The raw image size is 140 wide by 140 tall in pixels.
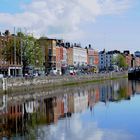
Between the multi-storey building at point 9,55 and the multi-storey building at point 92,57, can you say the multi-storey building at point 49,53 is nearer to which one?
the multi-storey building at point 9,55

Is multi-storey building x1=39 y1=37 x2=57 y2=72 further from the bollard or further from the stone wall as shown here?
the bollard

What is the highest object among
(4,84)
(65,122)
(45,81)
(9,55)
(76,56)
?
(76,56)

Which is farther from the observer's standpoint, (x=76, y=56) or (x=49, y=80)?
(x=76, y=56)

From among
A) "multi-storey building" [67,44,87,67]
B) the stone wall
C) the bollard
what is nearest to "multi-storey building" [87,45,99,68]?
"multi-storey building" [67,44,87,67]

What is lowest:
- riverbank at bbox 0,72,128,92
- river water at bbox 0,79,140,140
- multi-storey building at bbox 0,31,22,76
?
river water at bbox 0,79,140,140

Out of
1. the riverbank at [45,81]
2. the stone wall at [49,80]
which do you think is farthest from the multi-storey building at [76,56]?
the riverbank at [45,81]

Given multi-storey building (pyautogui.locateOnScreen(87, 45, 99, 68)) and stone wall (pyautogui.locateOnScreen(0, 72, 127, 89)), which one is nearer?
stone wall (pyautogui.locateOnScreen(0, 72, 127, 89))

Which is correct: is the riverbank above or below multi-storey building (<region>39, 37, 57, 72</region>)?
below

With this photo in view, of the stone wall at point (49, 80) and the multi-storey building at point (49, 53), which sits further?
the multi-storey building at point (49, 53)

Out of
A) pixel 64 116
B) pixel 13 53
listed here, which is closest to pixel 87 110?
pixel 64 116

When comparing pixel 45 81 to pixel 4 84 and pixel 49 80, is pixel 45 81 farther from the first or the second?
pixel 4 84

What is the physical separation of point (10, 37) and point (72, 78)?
14.1 meters

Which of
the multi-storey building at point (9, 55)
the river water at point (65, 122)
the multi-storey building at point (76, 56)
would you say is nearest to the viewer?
the river water at point (65, 122)

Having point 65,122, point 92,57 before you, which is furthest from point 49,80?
point 92,57
